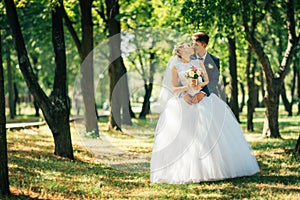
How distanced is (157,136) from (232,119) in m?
1.74

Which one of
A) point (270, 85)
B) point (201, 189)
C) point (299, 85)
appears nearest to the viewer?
point (201, 189)

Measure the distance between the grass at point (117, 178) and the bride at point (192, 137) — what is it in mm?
285

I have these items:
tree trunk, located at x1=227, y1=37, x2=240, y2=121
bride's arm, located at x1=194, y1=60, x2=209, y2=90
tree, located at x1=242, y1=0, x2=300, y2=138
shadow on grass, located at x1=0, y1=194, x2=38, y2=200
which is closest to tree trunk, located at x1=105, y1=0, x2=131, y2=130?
tree trunk, located at x1=227, y1=37, x2=240, y2=121

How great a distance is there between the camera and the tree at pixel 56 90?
12.5 m

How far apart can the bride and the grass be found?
285 mm

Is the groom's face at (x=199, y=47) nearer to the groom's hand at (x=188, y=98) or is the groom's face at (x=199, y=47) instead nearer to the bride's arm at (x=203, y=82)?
the bride's arm at (x=203, y=82)

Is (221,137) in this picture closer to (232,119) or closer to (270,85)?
(232,119)

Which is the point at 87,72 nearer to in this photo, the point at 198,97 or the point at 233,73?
the point at 233,73

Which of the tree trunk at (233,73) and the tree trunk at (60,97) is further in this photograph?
the tree trunk at (233,73)

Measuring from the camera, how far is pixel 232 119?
35.2ft

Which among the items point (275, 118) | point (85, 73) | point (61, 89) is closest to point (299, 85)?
point (275, 118)

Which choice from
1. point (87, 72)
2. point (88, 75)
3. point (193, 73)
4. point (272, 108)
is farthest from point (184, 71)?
point (87, 72)

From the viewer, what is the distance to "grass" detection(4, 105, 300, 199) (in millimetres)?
8742

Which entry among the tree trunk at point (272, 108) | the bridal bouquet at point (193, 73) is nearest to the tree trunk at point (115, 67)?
the tree trunk at point (272, 108)
